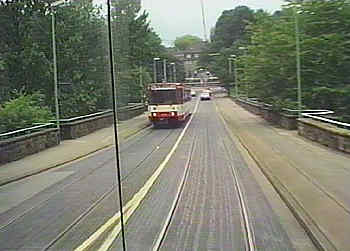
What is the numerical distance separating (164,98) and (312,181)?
72.6 ft

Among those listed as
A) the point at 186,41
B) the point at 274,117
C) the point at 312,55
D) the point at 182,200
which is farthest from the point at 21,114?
the point at 186,41

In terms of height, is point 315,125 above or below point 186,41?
below

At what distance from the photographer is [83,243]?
7.62m

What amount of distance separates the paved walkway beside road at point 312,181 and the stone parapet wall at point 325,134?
0.99ft

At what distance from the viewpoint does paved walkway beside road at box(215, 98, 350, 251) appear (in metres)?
8.37

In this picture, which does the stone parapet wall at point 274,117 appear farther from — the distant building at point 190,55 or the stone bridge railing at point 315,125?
the distant building at point 190,55

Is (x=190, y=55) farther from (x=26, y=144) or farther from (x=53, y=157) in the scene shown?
(x=26, y=144)

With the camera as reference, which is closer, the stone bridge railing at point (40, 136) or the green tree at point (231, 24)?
the green tree at point (231, 24)

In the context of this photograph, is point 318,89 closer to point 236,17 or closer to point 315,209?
point 236,17

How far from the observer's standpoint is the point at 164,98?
3516 centimetres

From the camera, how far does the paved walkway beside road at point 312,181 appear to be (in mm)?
8367

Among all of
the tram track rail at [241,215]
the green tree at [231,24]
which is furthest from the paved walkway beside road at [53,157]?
the green tree at [231,24]

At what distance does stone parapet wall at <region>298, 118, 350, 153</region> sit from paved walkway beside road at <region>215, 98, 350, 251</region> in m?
0.30

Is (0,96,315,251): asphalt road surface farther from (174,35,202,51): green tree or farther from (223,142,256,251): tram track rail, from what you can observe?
(174,35,202,51): green tree
